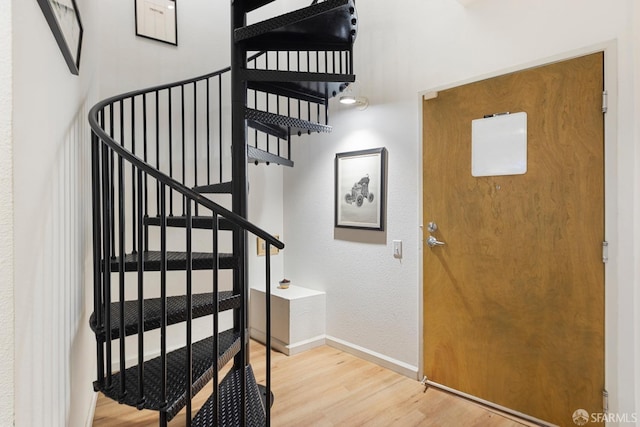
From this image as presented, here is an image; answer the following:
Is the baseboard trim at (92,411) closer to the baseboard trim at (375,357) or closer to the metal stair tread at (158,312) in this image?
the metal stair tread at (158,312)

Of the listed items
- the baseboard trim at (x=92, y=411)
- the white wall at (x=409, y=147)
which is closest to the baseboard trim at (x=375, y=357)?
the white wall at (x=409, y=147)

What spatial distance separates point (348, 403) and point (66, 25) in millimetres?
2530

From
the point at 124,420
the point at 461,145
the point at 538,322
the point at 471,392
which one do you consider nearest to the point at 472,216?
the point at 461,145

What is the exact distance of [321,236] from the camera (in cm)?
338

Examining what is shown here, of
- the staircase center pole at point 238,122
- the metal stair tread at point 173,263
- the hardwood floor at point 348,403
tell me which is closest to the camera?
the metal stair tread at point 173,263

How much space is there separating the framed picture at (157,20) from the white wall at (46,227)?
1.27m

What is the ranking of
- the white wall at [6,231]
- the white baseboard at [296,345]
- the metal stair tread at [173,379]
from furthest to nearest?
the white baseboard at [296,345]
the metal stair tread at [173,379]
the white wall at [6,231]

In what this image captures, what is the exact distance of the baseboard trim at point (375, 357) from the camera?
2662 mm

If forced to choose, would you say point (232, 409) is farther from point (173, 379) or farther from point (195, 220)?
point (195, 220)

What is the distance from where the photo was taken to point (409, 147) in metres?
2.67

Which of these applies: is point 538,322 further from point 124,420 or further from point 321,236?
point 124,420

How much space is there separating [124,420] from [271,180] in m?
2.35

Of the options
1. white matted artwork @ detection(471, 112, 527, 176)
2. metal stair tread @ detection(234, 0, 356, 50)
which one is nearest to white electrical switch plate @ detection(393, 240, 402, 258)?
white matted artwork @ detection(471, 112, 527, 176)

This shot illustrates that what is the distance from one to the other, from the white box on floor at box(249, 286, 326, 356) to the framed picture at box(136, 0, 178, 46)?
243 centimetres
